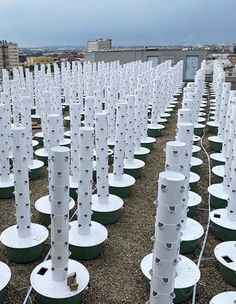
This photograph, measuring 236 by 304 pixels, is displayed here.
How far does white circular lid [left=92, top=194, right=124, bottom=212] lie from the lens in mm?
7715

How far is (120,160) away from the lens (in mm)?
8945

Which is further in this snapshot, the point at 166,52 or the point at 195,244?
the point at 166,52

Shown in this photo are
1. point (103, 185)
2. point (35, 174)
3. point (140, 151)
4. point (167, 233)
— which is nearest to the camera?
point (167, 233)

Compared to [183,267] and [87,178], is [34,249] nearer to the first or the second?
[87,178]

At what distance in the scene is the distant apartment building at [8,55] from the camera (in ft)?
133

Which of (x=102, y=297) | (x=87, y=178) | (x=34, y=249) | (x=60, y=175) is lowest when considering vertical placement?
(x=102, y=297)

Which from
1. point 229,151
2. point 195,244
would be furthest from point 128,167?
point 195,244

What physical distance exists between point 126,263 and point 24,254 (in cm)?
201

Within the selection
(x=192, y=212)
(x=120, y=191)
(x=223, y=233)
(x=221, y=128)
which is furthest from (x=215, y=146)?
(x=223, y=233)

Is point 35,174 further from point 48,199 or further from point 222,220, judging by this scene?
point 222,220

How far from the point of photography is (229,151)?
8.65m

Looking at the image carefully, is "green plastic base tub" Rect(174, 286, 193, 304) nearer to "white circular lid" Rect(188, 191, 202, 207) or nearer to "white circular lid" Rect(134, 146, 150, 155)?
"white circular lid" Rect(188, 191, 202, 207)

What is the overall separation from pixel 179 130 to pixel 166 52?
1003 inches

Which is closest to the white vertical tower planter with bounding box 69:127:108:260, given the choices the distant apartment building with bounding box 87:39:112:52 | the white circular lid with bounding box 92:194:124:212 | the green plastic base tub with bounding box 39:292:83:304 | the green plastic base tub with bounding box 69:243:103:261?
the green plastic base tub with bounding box 69:243:103:261
